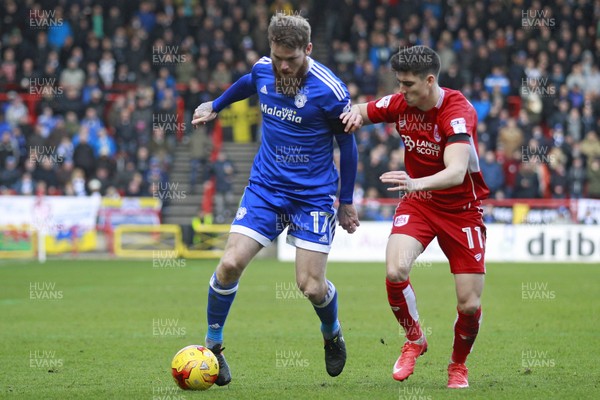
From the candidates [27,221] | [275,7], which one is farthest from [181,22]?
[27,221]

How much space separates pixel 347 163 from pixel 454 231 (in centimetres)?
98

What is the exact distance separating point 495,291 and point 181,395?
9.50 metres

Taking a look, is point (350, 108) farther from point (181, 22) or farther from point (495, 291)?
point (181, 22)

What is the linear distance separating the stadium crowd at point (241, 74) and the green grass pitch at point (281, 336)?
5.11 meters

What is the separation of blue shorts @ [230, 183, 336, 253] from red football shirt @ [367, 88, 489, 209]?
0.72 m

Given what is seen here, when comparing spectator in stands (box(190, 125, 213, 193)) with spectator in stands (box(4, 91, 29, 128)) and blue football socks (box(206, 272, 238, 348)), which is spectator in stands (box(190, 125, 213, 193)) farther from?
blue football socks (box(206, 272, 238, 348))

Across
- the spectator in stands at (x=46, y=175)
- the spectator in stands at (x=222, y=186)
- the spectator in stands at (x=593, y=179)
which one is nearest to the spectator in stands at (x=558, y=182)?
the spectator in stands at (x=593, y=179)

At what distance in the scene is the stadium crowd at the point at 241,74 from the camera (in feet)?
77.3

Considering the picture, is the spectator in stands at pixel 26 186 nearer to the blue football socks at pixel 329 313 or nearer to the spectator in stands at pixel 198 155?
the spectator in stands at pixel 198 155

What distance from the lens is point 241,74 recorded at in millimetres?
25125

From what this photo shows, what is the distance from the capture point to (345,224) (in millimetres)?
7703

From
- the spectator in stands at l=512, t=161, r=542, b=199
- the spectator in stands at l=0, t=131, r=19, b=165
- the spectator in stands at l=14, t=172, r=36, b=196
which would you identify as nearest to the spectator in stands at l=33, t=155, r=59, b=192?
the spectator in stands at l=14, t=172, r=36, b=196

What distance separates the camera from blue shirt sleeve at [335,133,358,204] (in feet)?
24.7

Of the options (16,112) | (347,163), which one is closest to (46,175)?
(16,112)
